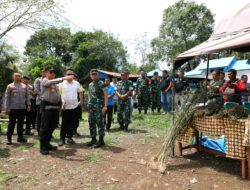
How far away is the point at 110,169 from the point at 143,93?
26.8 ft

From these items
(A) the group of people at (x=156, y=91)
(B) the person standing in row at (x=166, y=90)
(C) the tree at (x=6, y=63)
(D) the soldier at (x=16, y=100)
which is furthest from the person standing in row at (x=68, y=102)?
(C) the tree at (x=6, y=63)

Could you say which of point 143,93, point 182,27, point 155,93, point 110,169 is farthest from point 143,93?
point 182,27

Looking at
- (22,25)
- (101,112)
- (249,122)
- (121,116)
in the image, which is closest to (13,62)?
(22,25)

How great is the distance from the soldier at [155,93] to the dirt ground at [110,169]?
254 inches

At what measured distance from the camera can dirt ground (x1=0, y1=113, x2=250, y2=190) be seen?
445 centimetres

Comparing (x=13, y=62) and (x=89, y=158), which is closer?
(x=89, y=158)

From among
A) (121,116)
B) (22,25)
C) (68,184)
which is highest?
(22,25)

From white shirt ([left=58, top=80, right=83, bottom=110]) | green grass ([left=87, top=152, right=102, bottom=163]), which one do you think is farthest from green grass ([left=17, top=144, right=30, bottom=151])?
green grass ([left=87, top=152, right=102, bottom=163])

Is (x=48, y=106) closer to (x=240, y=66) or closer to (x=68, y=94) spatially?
(x=68, y=94)

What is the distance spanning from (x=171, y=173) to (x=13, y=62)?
624 inches

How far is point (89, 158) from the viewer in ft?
19.4

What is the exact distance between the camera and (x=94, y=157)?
5949 millimetres

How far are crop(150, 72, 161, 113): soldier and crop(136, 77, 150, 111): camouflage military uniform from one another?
34 centimetres

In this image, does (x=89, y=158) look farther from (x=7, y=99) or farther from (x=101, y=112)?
(x=7, y=99)
